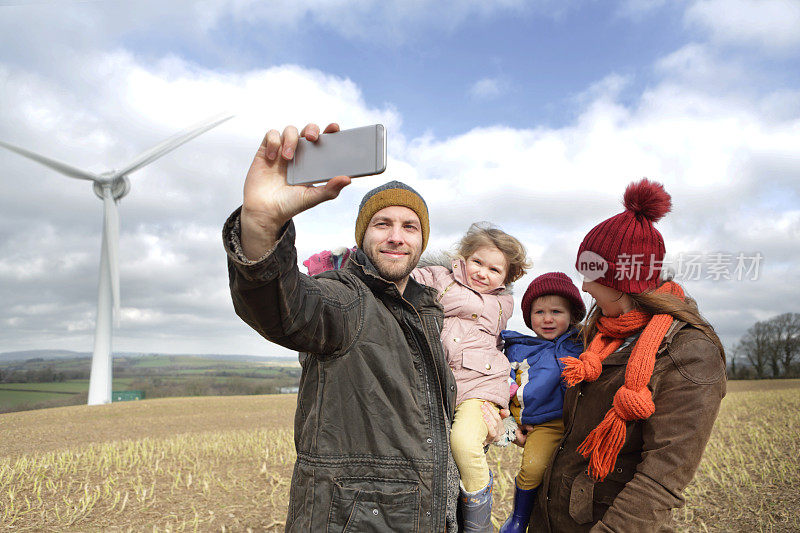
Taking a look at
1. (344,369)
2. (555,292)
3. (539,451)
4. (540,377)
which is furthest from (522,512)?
(344,369)

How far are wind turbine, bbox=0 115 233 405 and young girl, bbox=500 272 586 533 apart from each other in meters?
21.8

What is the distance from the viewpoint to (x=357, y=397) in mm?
2508

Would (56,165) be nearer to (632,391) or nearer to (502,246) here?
(502,246)

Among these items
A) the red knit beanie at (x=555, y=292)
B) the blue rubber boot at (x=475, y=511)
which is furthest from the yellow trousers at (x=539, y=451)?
the red knit beanie at (x=555, y=292)

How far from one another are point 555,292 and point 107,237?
2442cm

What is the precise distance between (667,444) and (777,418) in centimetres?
1618

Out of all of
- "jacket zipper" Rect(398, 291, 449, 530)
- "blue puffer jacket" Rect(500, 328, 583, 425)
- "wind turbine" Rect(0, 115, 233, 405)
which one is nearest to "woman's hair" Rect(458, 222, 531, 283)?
"blue puffer jacket" Rect(500, 328, 583, 425)

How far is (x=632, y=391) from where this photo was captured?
275cm

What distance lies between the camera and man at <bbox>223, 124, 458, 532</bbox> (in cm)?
213

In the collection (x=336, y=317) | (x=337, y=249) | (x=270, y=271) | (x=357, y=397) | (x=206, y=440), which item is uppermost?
(x=337, y=249)

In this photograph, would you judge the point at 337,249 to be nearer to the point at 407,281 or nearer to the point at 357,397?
the point at 407,281

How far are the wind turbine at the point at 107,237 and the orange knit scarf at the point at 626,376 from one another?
74.1 feet

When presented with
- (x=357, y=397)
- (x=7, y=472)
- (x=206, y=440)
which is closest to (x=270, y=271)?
(x=357, y=397)

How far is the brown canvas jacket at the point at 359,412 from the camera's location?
2377mm
